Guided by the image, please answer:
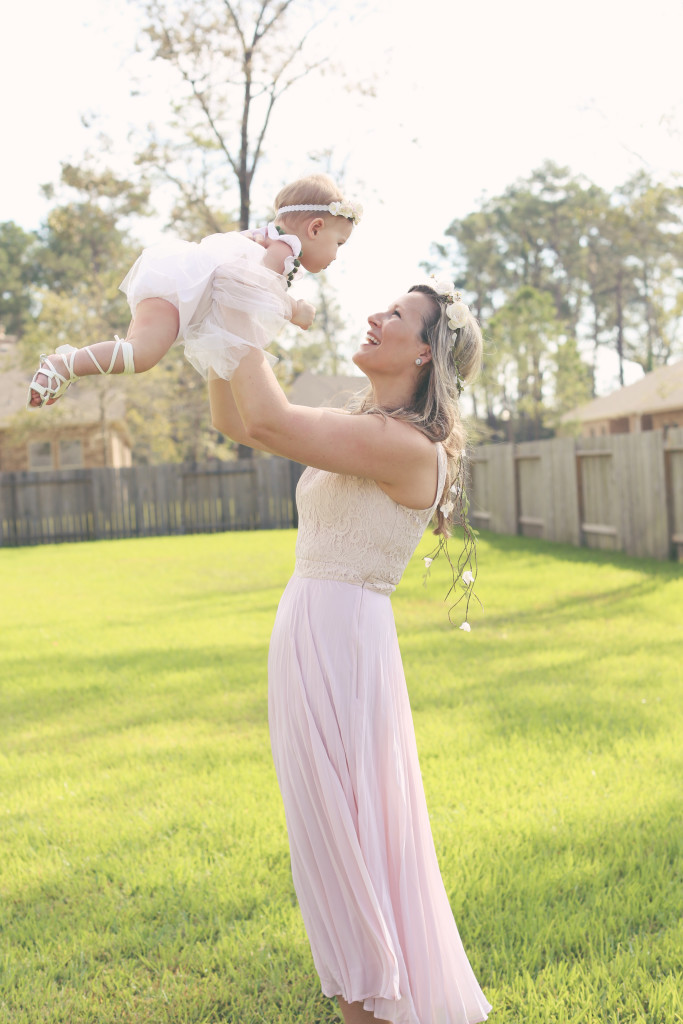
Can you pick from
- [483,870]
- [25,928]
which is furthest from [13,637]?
[483,870]

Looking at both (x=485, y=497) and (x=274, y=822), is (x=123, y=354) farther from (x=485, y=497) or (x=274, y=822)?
(x=485, y=497)

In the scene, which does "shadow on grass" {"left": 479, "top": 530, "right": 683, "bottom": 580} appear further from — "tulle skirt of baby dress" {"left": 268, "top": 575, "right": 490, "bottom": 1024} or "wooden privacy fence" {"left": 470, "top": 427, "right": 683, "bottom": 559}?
"tulle skirt of baby dress" {"left": 268, "top": 575, "right": 490, "bottom": 1024}

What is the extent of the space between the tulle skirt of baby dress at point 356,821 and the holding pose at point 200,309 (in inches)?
24.4

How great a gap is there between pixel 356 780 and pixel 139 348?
1085mm

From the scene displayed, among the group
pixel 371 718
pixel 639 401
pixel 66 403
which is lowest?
pixel 371 718

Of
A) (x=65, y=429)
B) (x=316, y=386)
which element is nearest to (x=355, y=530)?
(x=65, y=429)

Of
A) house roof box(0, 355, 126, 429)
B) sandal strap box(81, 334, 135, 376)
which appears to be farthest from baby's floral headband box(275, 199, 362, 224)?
house roof box(0, 355, 126, 429)

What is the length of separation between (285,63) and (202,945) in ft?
68.5

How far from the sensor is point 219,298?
1.87m

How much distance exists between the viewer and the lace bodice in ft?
6.86

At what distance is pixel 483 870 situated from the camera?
3248mm

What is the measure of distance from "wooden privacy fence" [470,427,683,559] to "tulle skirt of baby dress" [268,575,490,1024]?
29.6 feet

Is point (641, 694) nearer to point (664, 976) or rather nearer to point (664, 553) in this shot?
point (664, 976)

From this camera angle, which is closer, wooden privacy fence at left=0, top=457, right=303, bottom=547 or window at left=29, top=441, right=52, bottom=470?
wooden privacy fence at left=0, top=457, right=303, bottom=547
